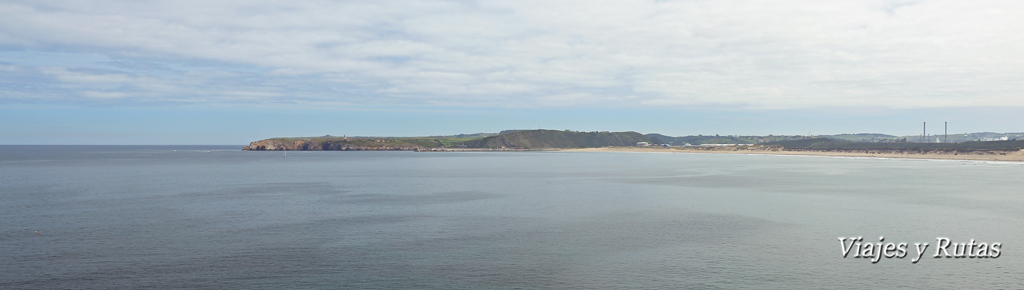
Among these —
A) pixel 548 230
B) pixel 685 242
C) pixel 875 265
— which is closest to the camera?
pixel 875 265

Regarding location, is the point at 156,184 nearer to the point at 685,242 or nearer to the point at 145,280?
the point at 145,280

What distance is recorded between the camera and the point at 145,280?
1934 centimetres

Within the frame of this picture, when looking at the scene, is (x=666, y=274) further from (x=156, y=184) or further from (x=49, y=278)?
(x=156, y=184)

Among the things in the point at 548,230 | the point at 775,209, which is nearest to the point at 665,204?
the point at 775,209

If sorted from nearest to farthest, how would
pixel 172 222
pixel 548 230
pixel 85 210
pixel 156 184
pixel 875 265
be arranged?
pixel 875 265 → pixel 548 230 → pixel 172 222 → pixel 85 210 → pixel 156 184

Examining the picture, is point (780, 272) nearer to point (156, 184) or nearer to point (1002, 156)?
point (156, 184)

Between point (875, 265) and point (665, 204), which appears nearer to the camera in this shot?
point (875, 265)

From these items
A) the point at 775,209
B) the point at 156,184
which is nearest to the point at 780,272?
the point at 775,209

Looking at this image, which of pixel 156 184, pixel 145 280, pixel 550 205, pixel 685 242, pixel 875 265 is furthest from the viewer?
pixel 156 184

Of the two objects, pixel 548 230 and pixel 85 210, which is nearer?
pixel 548 230

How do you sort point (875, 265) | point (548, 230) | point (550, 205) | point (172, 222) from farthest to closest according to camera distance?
point (550, 205), point (172, 222), point (548, 230), point (875, 265)

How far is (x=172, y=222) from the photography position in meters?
32.8

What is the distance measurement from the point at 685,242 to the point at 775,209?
15261 millimetres

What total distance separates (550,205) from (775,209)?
1477 centimetres
